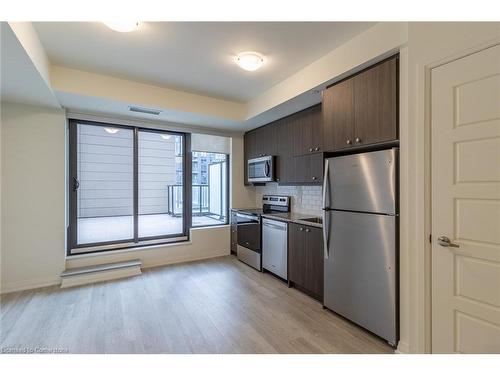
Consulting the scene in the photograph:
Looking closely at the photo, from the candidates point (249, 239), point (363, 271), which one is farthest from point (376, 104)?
point (249, 239)

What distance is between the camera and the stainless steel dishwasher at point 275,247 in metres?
3.26

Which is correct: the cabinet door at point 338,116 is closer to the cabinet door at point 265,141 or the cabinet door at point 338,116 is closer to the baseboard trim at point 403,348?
the cabinet door at point 265,141

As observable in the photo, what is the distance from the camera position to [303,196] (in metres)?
3.80

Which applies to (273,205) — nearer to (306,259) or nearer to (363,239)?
(306,259)

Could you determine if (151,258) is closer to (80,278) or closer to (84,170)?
(80,278)

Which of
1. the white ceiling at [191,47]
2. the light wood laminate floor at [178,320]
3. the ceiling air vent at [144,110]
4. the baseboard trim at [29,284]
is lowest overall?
the light wood laminate floor at [178,320]

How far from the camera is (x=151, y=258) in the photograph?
3.94m

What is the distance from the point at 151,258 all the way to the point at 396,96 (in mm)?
3931

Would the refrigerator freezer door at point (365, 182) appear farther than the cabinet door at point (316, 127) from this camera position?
No

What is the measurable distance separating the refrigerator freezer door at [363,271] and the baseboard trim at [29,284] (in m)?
3.54

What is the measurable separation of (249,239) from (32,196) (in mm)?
3055

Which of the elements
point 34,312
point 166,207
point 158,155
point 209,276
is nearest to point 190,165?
point 158,155

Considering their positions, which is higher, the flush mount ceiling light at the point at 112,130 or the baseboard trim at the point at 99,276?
the flush mount ceiling light at the point at 112,130

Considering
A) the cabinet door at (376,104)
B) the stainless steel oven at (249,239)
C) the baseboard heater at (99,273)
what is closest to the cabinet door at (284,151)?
the stainless steel oven at (249,239)
